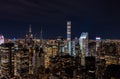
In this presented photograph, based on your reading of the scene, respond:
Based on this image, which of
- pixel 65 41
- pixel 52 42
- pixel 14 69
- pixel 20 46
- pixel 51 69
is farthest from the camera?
pixel 65 41

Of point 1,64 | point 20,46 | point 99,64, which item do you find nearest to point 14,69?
point 1,64

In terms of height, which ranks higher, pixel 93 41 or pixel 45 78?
pixel 93 41

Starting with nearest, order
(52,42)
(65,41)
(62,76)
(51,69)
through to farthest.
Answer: (62,76) → (51,69) → (52,42) → (65,41)

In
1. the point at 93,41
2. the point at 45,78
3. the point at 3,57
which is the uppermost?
the point at 93,41

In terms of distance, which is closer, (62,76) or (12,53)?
(62,76)

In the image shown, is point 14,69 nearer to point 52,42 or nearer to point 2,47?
point 2,47

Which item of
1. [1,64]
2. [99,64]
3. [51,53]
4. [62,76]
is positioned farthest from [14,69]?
[99,64]
